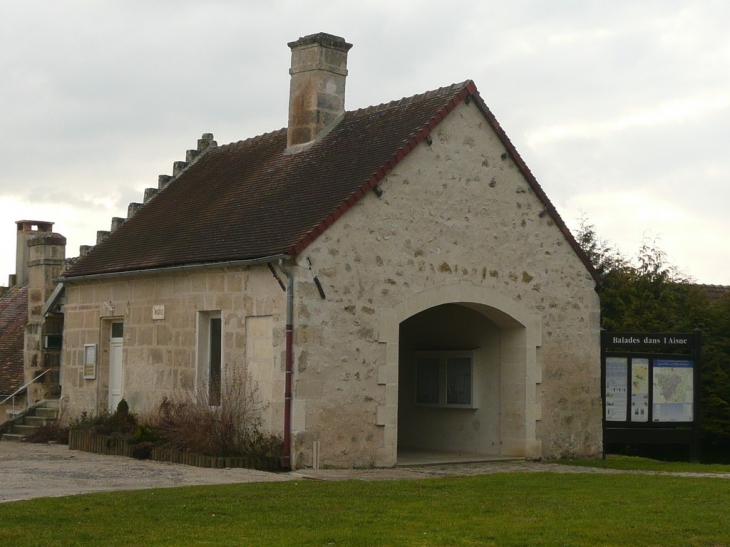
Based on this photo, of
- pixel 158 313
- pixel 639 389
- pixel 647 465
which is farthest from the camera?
pixel 639 389

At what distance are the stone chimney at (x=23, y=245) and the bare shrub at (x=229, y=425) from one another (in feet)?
56.0

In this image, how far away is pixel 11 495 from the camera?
12281 mm

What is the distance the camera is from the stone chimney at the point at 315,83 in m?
19.7

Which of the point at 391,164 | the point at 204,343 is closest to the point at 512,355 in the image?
the point at 391,164

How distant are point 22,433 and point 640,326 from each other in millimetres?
13423

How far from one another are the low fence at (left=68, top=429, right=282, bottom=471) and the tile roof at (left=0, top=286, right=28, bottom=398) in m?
6.98

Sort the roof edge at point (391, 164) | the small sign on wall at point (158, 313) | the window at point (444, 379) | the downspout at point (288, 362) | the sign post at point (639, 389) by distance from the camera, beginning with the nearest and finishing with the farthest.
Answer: the downspout at point (288, 362)
the roof edge at point (391, 164)
the small sign on wall at point (158, 313)
the sign post at point (639, 389)
the window at point (444, 379)

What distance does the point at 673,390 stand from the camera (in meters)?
20.1

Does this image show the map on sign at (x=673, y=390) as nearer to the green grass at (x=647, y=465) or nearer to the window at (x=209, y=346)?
the green grass at (x=647, y=465)

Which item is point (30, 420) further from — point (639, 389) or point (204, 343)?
point (639, 389)

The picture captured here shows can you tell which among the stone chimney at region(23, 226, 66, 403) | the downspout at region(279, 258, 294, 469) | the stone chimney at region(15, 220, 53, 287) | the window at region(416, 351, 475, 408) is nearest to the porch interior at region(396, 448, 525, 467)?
the window at region(416, 351, 475, 408)

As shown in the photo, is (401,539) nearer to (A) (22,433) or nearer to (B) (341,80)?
(B) (341,80)

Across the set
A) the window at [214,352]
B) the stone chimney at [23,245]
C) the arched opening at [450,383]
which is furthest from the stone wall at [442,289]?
the stone chimney at [23,245]

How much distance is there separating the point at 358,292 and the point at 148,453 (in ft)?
13.1
